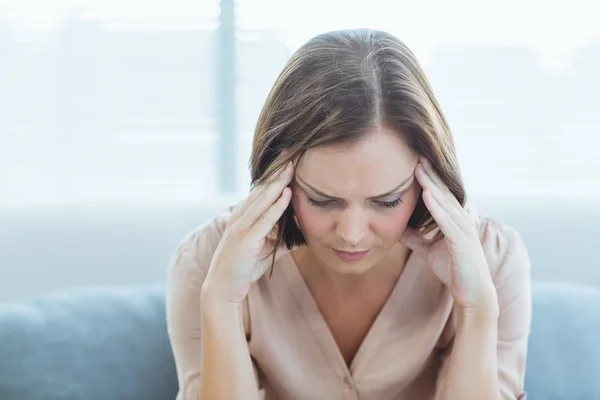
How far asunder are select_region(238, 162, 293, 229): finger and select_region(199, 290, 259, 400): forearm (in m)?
0.15

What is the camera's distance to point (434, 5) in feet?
8.28

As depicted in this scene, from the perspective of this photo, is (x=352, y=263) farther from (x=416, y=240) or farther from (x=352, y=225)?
(x=416, y=240)

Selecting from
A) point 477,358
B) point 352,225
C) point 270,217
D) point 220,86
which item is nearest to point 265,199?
point 270,217

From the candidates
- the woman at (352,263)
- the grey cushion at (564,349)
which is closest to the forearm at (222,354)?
the woman at (352,263)

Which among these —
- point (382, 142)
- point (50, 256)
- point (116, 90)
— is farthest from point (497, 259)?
point (116, 90)

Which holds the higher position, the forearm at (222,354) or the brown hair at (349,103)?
the brown hair at (349,103)

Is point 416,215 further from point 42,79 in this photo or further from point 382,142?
point 42,79

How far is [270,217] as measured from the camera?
130cm

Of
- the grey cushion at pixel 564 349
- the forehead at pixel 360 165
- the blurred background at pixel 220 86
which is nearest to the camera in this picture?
the forehead at pixel 360 165

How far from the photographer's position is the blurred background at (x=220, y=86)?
2.50 m

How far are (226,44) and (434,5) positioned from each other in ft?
2.22

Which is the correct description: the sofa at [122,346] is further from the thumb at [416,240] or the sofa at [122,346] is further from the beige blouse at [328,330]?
the thumb at [416,240]

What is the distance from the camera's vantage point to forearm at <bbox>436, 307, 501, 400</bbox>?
134 cm

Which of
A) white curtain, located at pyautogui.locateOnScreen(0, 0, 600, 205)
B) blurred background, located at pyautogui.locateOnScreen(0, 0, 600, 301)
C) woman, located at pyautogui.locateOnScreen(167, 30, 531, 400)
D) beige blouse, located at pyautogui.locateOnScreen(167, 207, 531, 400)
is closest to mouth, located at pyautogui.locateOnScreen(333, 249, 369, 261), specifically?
woman, located at pyautogui.locateOnScreen(167, 30, 531, 400)
